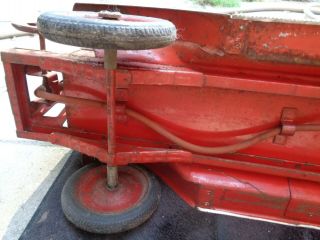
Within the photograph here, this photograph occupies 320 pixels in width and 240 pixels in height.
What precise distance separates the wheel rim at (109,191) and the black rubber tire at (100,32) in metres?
1.05

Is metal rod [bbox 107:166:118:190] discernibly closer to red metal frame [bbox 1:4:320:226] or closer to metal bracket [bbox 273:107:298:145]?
red metal frame [bbox 1:4:320:226]

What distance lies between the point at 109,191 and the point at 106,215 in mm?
185

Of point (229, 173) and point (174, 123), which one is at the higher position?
point (174, 123)

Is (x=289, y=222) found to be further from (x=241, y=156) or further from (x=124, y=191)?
(x=124, y=191)

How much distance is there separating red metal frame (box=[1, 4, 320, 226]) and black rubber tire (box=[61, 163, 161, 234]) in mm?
272

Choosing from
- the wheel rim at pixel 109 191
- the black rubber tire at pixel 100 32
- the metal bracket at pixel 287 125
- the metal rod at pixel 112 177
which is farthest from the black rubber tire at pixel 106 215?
the black rubber tire at pixel 100 32

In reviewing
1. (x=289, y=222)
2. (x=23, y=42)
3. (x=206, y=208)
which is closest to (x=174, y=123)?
(x=206, y=208)

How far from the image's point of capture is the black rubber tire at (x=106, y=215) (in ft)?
6.07

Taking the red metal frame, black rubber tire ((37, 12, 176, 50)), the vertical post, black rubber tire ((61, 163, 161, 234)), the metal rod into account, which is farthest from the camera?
the metal rod

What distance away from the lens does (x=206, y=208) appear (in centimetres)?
208

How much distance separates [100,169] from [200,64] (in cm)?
102

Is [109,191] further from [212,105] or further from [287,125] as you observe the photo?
[287,125]

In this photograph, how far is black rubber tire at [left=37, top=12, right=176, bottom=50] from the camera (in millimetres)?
1299

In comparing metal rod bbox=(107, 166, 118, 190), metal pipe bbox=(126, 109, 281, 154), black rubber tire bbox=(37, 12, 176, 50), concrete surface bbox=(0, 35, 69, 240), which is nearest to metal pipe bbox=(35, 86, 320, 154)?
metal pipe bbox=(126, 109, 281, 154)
